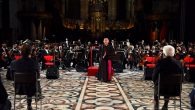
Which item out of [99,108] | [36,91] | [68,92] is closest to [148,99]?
[99,108]

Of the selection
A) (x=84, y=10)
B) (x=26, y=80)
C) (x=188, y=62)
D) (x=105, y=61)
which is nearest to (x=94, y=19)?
(x=84, y=10)

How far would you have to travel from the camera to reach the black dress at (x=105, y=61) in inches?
516

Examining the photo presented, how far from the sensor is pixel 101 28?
31.7 meters

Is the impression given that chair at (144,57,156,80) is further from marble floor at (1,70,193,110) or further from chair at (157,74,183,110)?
chair at (157,74,183,110)

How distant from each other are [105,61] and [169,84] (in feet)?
20.7

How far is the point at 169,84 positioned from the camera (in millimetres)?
7051

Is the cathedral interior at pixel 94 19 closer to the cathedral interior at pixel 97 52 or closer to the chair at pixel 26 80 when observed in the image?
the cathedral interior at pixel 97 52

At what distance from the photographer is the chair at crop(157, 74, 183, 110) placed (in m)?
6.95

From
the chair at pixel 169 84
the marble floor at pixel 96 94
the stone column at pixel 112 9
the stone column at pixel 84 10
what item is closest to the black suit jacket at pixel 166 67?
the chair at pixel 169 84

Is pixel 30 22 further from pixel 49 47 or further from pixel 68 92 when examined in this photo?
pixel 68 92

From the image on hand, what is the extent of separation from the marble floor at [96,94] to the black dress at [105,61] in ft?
0.98

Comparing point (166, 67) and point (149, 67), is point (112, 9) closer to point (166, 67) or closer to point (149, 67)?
point (149, 67)

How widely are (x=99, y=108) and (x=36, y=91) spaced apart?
74.7 inches

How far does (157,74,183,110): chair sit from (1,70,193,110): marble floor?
152 cm
